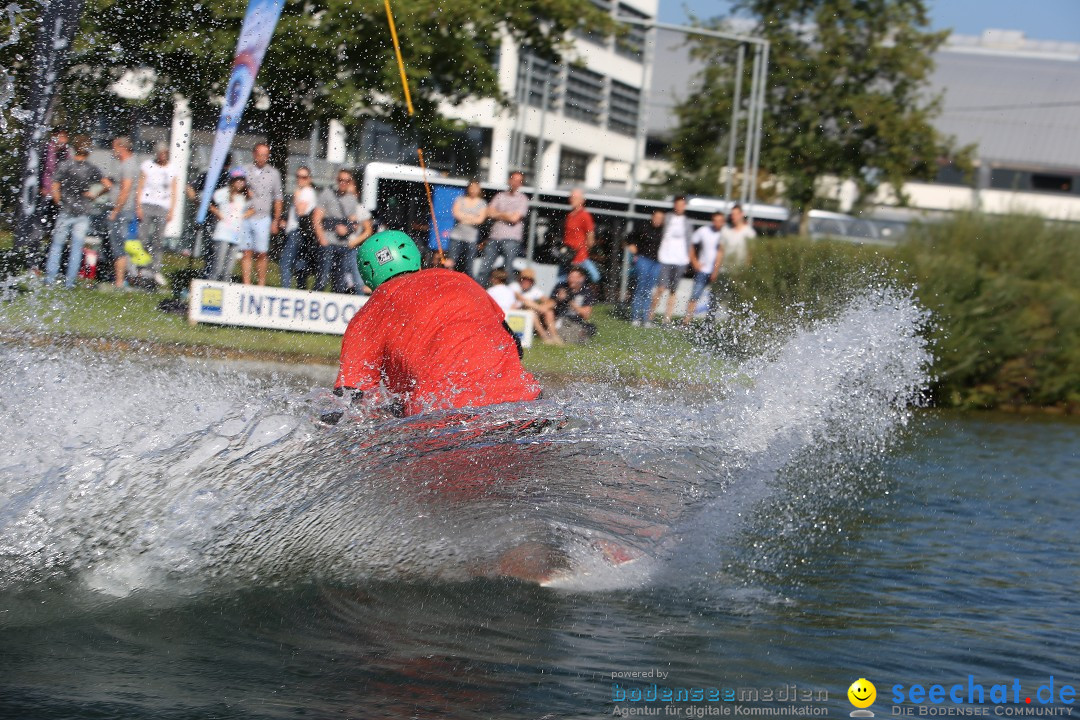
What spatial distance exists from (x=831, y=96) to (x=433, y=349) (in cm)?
2349

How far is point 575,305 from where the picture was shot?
50.3 ft

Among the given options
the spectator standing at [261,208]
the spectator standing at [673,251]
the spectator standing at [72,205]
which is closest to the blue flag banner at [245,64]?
the spectator standing at [261,208]

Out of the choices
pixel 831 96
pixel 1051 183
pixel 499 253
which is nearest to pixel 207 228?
pixel 499 253

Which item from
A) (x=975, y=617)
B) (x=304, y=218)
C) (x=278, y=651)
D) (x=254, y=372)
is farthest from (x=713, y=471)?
(x=304, y=218)

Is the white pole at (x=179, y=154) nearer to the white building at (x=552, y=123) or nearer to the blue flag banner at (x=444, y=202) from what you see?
the white building at (x=552, y=123)

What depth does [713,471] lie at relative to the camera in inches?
242

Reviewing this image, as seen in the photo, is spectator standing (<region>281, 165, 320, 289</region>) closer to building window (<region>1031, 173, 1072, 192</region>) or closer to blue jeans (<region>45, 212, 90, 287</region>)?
blue jeans (<region>45, 212, 90, 287</region>)

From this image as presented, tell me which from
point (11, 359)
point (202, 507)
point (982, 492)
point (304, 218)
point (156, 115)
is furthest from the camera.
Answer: point (156, 115)

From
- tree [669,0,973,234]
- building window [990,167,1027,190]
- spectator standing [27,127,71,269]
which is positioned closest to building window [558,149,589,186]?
tree [669,0,973,234]

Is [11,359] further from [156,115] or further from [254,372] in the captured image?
[156,115]

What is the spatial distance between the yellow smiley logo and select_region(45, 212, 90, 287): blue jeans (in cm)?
1143

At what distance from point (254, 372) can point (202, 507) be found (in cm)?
711

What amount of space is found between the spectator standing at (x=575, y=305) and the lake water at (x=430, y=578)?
26.1ft

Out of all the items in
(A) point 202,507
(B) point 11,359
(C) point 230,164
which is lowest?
(A) point 202,507
